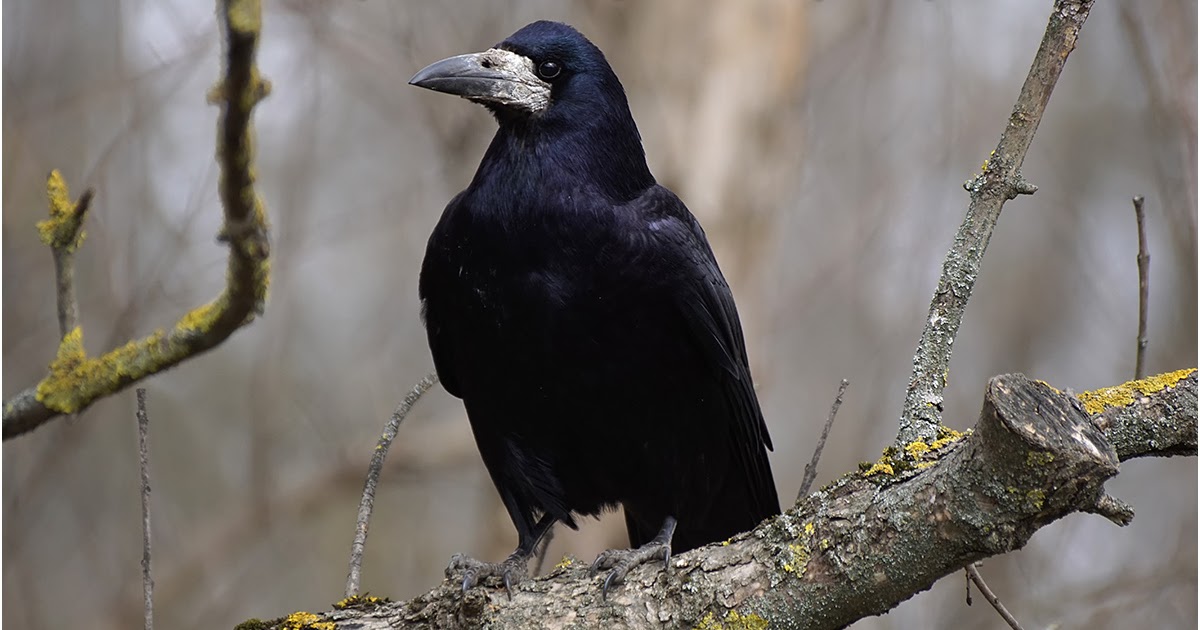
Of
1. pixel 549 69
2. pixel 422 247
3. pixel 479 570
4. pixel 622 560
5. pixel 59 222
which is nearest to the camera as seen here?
pixel 622 560

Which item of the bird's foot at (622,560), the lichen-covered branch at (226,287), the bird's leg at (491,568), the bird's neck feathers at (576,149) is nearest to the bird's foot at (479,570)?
the bird's leg at (491,568)

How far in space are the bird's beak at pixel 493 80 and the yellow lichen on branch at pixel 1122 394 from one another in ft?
5.82

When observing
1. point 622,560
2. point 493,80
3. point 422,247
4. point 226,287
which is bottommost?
point 622,560

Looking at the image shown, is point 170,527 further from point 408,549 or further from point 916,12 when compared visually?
point 916,12

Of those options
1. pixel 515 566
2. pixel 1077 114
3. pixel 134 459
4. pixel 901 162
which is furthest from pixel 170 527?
pixel 1077 114

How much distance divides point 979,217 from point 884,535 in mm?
732

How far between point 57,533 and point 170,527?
779mm

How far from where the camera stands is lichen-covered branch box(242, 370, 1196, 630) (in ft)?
6.40

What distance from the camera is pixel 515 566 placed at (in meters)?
3.13

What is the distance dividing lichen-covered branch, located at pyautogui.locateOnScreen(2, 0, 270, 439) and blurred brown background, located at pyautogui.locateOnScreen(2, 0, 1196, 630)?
1.68 metres

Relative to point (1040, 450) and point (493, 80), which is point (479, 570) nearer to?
point (493, 80)

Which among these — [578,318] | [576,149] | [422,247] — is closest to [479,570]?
[578,318]

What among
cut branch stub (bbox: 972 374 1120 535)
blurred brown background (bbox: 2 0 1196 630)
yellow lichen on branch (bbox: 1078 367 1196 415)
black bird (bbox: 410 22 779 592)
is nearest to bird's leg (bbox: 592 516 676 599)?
black bird (bbox: 410 22 779 592)

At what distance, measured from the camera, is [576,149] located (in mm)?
3359
